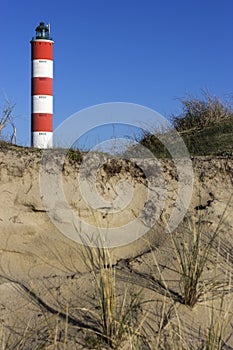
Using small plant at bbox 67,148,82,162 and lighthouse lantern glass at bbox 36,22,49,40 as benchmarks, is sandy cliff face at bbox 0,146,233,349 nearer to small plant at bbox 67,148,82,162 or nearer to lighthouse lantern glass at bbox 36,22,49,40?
small plant at bbox 67,148,82,162

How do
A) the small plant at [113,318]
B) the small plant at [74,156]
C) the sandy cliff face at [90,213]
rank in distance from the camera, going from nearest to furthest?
the small plant at [113,318], the sandy cliff face at [90,213], the small plant at [74,156]

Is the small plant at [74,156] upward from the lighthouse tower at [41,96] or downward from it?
downward

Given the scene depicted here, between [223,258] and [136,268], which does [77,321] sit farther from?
[223,258]

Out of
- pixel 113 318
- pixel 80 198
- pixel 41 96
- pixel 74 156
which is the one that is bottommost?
pixel 113 318

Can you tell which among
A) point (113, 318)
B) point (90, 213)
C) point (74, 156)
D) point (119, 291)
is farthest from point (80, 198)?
point (113, 318)

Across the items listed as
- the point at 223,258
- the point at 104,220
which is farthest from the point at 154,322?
the point at 104,220

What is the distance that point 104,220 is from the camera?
6414 millimetres

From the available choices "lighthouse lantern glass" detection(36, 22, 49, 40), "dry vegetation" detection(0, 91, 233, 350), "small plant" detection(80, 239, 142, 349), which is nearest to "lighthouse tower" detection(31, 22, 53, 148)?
"lighthouse lantern glass" detection(36, 22, 49, 40)

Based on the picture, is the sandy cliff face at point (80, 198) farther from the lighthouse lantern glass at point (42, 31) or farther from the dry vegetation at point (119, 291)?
the lighthouse lantern glass at point (42, 31)

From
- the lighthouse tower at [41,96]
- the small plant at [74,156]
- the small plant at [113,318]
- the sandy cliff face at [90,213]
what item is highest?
the lighthouse tower at [41,96]

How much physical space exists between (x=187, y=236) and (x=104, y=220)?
1021 millimetres

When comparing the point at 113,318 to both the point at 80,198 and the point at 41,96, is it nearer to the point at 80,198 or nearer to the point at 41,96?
the point at 80,198

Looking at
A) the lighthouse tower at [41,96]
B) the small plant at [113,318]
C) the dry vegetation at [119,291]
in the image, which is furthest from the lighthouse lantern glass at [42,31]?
the small plant at [113,318]

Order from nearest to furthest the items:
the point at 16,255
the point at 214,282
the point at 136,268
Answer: the point at 214,282
the point at 136,268
the point at 16,255
